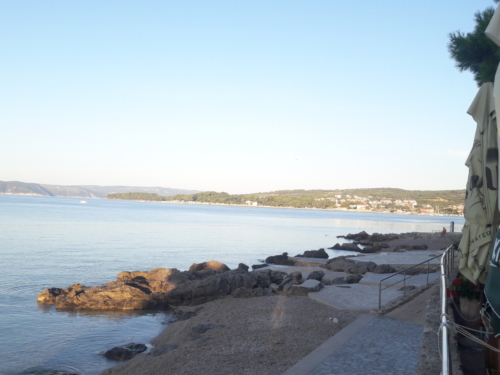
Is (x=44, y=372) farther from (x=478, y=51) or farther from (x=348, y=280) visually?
(x=478, y=51)

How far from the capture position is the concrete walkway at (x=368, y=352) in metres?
6.19

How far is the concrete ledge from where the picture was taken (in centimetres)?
625

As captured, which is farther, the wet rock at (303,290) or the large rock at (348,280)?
the large rock at (348,280)

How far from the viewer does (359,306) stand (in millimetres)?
11055

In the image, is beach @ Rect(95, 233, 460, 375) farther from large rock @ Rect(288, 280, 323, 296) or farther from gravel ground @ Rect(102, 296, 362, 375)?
large rock @ Rect(288, 280, 323, 296)

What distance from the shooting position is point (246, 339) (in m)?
8.85

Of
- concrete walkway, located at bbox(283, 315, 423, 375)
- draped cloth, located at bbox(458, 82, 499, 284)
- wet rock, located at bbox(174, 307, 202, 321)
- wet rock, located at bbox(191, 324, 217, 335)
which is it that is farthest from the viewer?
wet rock, located at bbox(174, 307, 202, 321)

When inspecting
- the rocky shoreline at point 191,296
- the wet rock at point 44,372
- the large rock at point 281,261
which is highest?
the rocky shoreline at point 191,296

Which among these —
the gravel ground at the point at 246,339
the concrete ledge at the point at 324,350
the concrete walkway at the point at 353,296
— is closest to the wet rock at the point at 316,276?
the concrete walkway at the point at 353,296

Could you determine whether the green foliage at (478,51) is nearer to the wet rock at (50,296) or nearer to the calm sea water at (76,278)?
the calm sea water at (76,278)

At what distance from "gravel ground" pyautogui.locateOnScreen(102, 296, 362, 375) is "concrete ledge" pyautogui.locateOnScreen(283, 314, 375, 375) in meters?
0.40

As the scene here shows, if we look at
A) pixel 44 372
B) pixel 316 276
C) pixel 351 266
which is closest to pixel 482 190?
pixel 44 372

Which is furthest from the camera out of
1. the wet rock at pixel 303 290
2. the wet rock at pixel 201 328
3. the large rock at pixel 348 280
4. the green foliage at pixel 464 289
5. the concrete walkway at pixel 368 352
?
the large rock at pixel 348 280

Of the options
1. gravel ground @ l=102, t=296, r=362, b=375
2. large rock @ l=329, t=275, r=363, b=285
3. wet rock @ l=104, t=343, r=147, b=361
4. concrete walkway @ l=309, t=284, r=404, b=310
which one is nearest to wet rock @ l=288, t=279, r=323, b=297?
concrete walkway @ l=309, t=284, r=404, b=310
